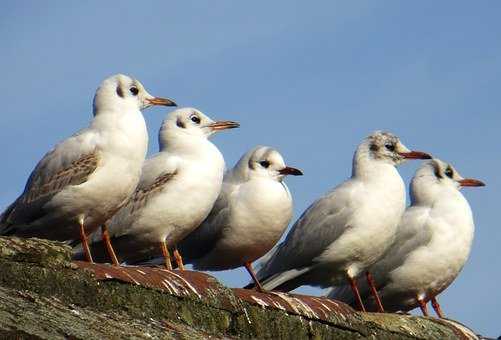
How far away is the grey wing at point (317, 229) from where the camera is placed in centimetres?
1141

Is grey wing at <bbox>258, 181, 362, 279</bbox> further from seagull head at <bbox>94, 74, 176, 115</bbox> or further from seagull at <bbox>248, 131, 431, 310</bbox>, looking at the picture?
seagull head at <bbox>94, 74, 176, 115</bbox>

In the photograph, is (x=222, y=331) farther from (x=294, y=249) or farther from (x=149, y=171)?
(x=294, y=249)

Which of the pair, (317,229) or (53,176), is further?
(317,229)

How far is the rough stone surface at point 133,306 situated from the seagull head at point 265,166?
13.2 ft

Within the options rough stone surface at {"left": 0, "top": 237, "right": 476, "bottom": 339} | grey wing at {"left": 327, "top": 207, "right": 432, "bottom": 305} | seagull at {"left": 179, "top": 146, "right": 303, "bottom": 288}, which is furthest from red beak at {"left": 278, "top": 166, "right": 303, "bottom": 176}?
rough stone surface at {"left": 0, "top": 237, "right": 476, "bottom": 339}

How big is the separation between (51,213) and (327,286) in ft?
11.0

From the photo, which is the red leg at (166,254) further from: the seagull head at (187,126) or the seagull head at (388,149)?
the seagull head at (388,149)

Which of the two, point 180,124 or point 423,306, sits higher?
point 180,124

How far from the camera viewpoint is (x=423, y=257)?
12.2 metres

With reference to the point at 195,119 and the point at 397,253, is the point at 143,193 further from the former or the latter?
the point at 397,253

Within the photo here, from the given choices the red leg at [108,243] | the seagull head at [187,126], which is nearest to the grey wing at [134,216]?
the red leg at [108,243]

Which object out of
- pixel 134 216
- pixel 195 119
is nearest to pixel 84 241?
pixel 134 216

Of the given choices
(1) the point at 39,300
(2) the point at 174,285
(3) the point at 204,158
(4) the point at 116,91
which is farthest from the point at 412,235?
(1) the point at 39,300

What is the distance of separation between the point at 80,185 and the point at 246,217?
6.72ft
